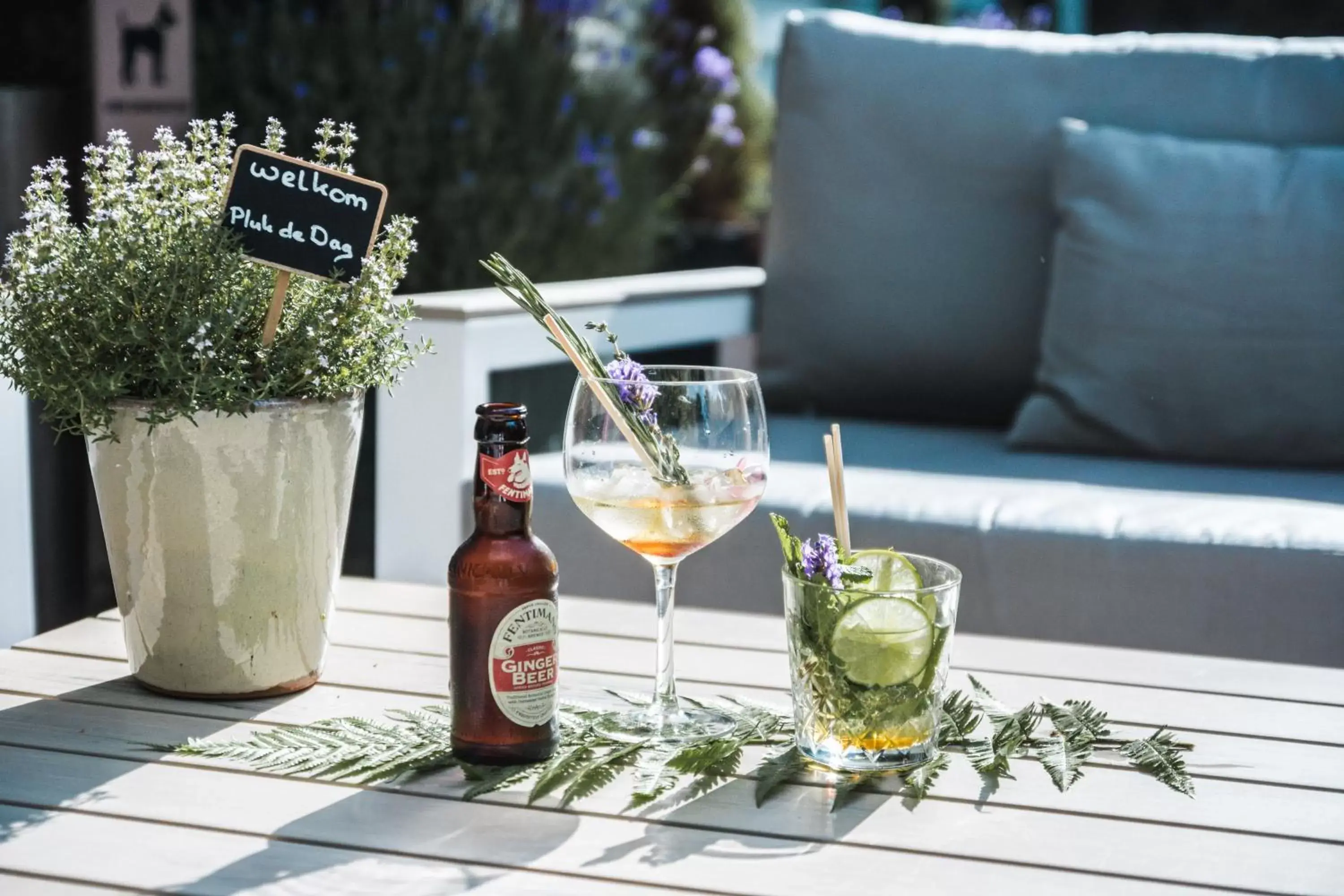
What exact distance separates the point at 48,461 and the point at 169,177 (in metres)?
1.57

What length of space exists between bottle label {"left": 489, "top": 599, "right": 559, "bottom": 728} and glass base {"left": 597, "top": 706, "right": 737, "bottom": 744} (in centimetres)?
7

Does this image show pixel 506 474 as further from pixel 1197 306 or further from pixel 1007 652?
pixel 1197 306

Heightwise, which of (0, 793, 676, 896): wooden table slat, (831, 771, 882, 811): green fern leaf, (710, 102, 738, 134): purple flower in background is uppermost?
(710, 102, 738, 134): purple flower in background

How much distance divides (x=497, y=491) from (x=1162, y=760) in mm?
452

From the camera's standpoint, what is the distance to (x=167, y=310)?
0.95m

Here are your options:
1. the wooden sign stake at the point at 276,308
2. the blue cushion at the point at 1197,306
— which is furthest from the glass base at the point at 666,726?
the blue cushion at the point at 1197,306

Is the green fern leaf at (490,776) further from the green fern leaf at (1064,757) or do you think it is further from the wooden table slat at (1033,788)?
the green fern leaf at (1064,757)

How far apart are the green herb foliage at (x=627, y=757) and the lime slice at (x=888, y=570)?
0.11m

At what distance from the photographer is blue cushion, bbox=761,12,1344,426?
2225 millimetres

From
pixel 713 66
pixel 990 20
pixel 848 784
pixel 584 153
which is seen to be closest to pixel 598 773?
pixel 848 784

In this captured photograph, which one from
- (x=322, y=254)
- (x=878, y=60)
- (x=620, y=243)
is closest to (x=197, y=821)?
(x=322, y=254)

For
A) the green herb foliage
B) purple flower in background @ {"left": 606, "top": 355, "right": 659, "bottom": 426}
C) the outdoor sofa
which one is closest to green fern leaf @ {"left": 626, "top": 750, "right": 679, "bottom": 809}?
the green herb foliage

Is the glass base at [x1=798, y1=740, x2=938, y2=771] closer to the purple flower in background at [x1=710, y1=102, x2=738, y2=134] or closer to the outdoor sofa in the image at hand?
the outdoor sofa

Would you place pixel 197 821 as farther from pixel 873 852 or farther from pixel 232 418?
pixel 873 852
